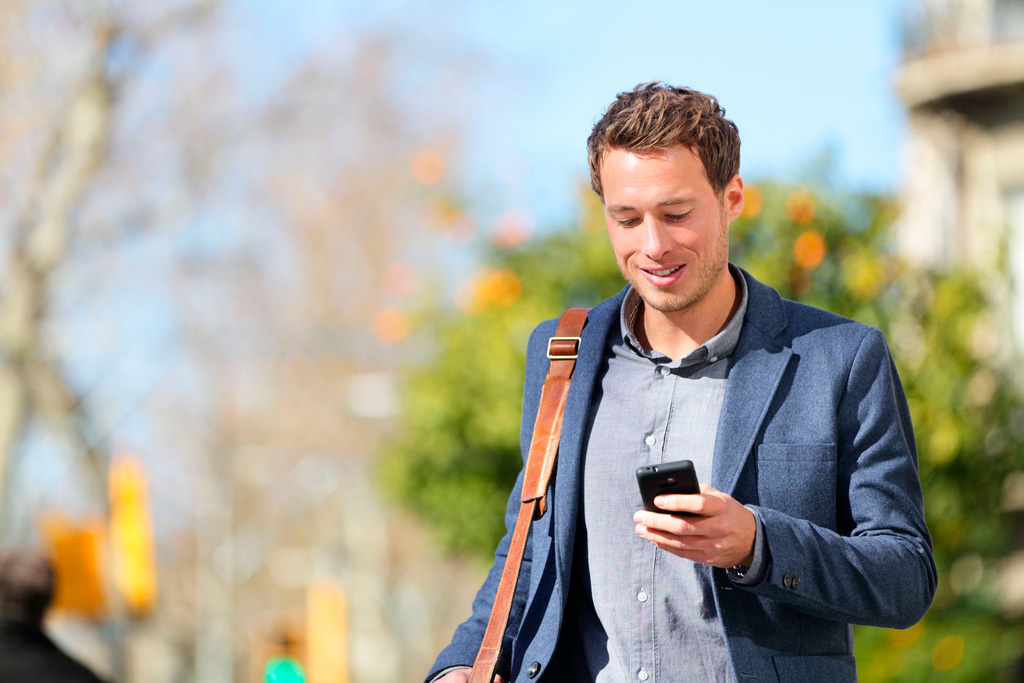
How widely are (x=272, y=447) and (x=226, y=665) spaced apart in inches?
206

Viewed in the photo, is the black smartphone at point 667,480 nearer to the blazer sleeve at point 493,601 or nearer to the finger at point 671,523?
the finger at point 671,523

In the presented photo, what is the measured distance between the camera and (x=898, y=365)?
24.9 feet

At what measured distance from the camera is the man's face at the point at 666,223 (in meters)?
2.46

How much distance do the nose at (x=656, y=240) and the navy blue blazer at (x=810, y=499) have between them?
0.82 feet

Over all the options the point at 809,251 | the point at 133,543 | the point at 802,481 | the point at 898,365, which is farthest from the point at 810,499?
the point at 133,543

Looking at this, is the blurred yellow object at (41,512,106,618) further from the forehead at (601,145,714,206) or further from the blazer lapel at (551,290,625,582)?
the forehead at (601,145,714,206)

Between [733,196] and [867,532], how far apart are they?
682mm

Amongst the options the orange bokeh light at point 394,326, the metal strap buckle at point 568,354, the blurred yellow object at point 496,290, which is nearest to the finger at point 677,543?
the metal strap buckle at point 568,354

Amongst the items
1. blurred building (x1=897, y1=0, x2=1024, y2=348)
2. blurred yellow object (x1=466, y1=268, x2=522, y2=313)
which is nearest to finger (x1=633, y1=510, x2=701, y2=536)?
blurred yellow object (x1=466, y1=268, x2=522, y2=313)

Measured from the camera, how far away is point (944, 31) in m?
12.0

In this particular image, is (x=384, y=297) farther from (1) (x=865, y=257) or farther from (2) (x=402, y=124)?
(1) (x=865, y=257)

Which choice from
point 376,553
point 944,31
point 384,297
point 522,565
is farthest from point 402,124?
point 522,565

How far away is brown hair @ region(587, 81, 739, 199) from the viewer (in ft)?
8.04

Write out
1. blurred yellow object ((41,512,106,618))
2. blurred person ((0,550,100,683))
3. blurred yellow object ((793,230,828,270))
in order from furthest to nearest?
blurred yellow object ((41,512,106,618)), blurred yellow object ((793,230,828,270)), blurred person ((0,550,100,683))
